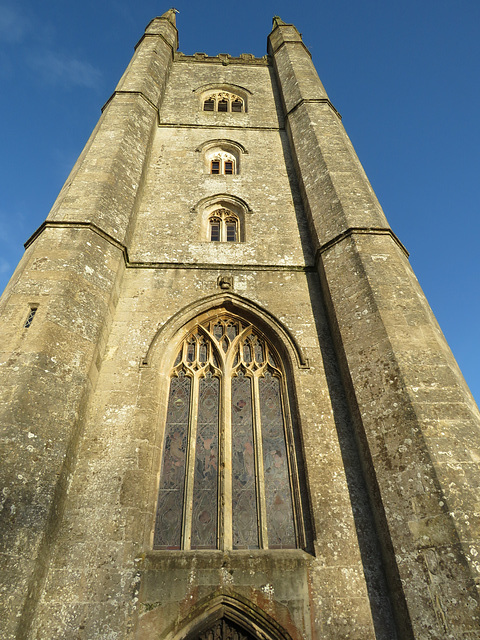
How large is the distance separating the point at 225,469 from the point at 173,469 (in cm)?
66

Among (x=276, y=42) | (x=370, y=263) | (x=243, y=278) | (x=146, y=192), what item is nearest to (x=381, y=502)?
(x=370, y=263)

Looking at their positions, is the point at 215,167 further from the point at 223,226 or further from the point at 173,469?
the point at 173,469

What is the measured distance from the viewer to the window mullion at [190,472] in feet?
16.6

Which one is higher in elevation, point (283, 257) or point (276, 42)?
point (276, 42)

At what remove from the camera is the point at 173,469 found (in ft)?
18.4

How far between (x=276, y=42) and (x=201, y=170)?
27.9ft

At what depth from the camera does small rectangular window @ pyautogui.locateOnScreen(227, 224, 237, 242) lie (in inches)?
360

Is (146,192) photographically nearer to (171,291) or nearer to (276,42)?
(171,291)

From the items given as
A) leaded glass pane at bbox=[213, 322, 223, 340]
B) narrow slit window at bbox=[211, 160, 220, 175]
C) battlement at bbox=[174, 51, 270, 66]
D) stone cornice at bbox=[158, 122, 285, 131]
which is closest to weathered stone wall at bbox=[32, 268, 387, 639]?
leaded glass pane at bbox=[213, 322, 223, 340]

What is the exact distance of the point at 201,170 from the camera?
412 inches

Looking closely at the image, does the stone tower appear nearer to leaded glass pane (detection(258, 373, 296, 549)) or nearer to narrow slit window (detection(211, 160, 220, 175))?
leaded glass pane (detection(258, 373, 296, 549))

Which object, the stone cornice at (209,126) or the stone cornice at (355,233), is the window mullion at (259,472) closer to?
the stone cornice at (355,233)

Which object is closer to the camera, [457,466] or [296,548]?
[457,466]

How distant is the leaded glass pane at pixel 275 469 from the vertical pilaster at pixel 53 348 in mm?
2357
